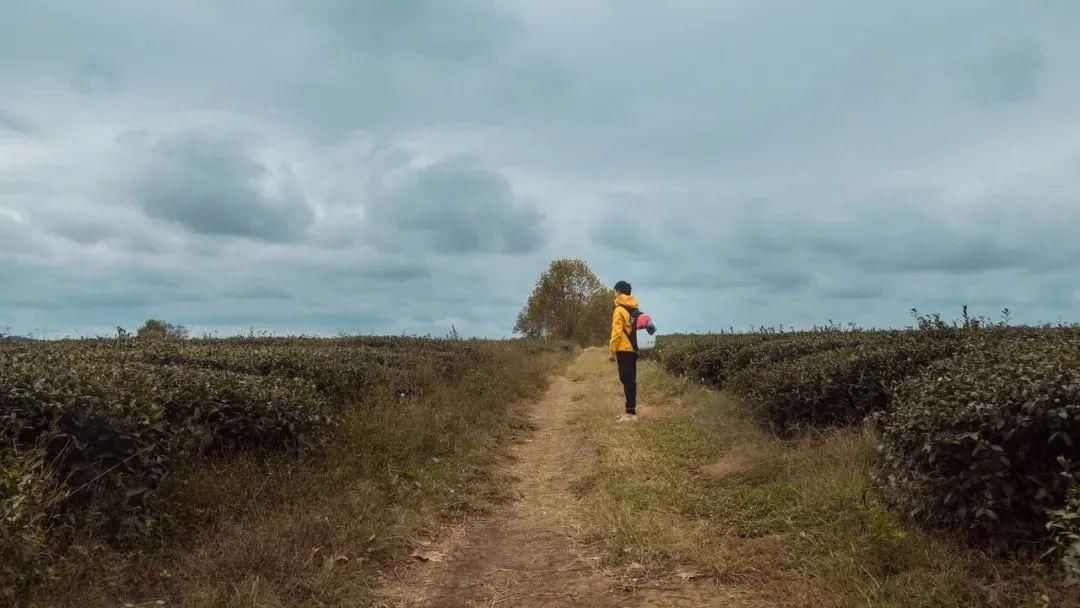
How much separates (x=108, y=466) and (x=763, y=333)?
53.1ft

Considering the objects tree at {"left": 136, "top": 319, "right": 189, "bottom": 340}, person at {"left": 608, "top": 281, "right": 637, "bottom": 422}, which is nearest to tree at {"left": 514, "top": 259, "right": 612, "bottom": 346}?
tree at {"left": 136, "top": 319, "right": 189, "bottom": 340}

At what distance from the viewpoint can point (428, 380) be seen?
1218cm

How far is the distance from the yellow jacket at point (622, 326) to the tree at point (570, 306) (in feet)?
146

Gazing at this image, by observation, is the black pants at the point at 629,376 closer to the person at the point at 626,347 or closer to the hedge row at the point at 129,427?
the person at the point at 626,347

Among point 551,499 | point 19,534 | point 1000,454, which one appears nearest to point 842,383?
point 551,499

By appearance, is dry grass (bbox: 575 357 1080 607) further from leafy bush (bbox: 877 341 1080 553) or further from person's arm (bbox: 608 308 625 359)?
person's arm (bbox: 608 308 625 359)

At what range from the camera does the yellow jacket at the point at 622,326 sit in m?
11.6

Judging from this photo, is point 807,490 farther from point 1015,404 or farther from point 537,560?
point 537,560

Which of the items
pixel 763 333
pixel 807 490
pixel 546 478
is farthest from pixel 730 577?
pixel 763 333

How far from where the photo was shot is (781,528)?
5258 mm

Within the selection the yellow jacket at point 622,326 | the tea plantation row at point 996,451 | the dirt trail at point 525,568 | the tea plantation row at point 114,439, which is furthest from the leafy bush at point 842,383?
the tea plantation row at point 114,439

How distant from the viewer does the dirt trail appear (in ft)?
14.7

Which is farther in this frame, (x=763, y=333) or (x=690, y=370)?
(x=763, y=333)

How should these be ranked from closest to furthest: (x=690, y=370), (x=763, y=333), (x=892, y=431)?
(x=892, y=431), (x=690, y=370), (x=763, y=333)
